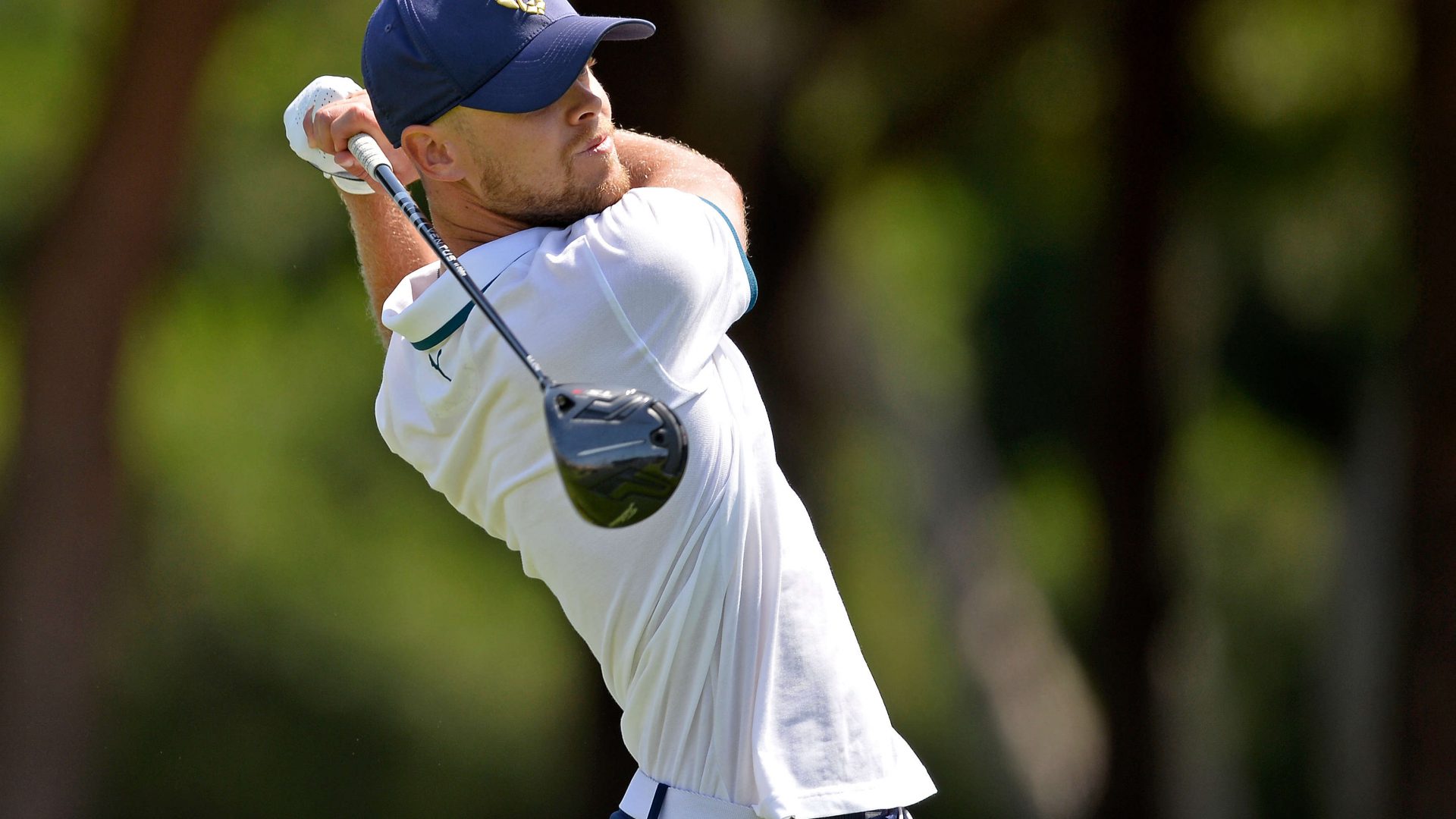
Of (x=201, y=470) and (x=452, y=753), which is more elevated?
(x=201, y=470)

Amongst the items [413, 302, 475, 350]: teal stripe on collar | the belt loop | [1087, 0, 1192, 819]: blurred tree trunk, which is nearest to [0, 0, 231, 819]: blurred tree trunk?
[1087, 0, 1192, 819]: blurred tree trunk

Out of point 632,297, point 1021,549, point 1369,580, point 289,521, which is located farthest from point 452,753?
point 632,297

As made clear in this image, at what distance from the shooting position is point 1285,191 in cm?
809

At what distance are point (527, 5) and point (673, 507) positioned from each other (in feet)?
2.32

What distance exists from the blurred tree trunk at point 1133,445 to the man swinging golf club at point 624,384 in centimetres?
580

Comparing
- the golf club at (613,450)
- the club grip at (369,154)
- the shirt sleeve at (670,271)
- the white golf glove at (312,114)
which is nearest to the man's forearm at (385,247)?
the white golf glove at (312,114)

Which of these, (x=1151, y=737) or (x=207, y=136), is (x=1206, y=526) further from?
(x=207, y=136)

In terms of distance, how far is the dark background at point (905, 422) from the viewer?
22.5 feet

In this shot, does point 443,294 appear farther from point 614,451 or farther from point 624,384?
point 614,451

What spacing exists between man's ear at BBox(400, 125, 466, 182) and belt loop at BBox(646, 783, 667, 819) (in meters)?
0.90

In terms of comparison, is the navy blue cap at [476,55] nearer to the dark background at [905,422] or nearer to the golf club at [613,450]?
the golf club at [613,450]

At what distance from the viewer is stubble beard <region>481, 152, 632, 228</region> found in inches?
86.4

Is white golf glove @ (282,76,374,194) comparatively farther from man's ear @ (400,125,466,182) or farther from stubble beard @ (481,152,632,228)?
stubble beard @ (481,152,632,228)

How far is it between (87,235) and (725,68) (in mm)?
2885
